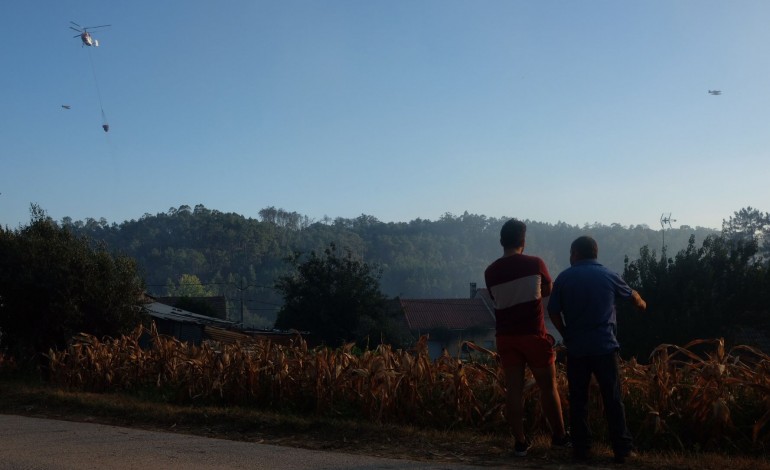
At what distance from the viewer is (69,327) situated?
599 inches

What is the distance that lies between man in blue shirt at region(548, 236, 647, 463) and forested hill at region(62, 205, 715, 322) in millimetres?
107416

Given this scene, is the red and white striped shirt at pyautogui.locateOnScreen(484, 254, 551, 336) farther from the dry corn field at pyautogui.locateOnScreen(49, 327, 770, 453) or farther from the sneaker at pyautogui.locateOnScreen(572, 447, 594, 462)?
the dry corn field at pyautogui.locateOnScreen(49, 327, 770, 453)

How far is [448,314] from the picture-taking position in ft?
238

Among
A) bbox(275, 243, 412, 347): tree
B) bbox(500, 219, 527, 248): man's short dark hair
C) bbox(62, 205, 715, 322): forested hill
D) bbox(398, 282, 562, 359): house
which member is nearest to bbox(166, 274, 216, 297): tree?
bbox(62, 205, 715, 322): forested hill

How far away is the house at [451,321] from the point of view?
67812 millimetres

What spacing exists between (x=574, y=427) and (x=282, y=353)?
471cm

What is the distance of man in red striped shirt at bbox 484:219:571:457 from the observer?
629cm

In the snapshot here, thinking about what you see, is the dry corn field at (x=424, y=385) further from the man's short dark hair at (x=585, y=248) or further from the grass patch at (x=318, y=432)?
the man's short dark hair at (x=585, y=248)

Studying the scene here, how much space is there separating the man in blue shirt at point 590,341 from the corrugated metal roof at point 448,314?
62856mm

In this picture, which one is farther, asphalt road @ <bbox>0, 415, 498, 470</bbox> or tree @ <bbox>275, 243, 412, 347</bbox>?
tree @ <bbox>275, 243, 412, 347</bbox>

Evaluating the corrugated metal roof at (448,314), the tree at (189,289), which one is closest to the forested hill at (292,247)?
the tree at (189,289)

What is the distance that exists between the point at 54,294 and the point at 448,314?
58908 mm

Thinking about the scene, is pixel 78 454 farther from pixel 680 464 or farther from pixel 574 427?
pixel 680 464

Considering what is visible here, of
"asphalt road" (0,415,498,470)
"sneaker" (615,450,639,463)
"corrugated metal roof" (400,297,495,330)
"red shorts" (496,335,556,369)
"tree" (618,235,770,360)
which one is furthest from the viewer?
"corrugated metal roof" (400,297,495,330)
